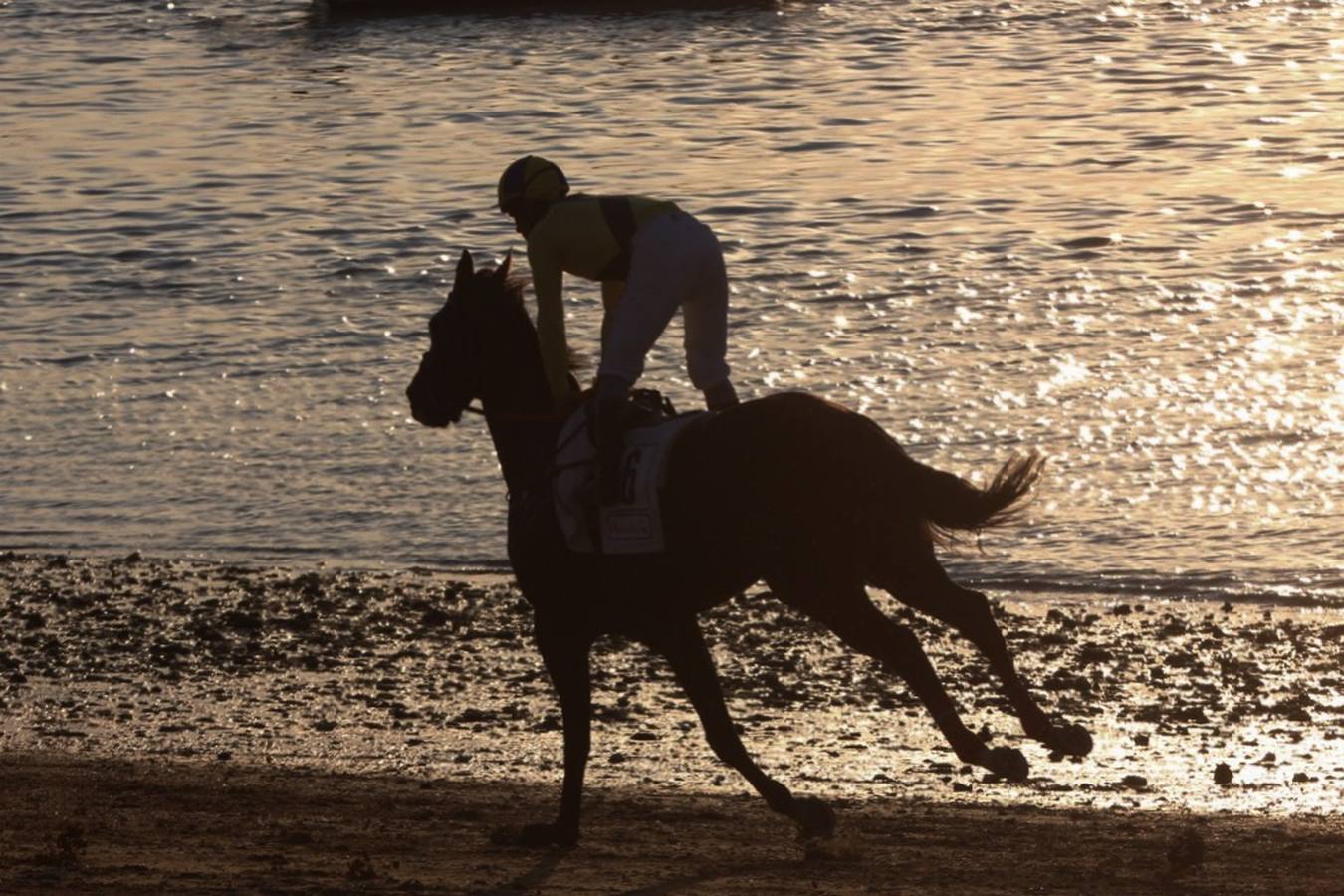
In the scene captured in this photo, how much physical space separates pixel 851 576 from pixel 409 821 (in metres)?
2.10

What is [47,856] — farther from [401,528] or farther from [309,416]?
[309,416]

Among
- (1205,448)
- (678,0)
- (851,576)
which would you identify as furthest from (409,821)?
(678,0)

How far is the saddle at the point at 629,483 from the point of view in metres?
8.75

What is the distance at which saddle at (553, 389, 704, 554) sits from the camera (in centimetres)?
875

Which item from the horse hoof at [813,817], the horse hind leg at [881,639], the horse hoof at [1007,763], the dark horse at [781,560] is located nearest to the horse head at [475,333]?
the dark horse at [781,560]

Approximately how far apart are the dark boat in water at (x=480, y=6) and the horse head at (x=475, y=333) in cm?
3567

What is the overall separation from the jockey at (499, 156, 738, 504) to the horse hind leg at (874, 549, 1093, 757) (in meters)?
1.08

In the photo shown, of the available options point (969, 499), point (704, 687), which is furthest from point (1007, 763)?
point (704, 687)

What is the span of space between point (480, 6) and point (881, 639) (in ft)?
124

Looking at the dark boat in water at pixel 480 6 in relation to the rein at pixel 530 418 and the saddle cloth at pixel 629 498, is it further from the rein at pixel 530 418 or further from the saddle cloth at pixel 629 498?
the saddle cloth at pixel 629 498

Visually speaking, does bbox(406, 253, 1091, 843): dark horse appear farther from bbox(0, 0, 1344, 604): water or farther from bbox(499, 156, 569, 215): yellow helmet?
bbox(0, 0, 1344, 604): water

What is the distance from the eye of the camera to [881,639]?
340 inches

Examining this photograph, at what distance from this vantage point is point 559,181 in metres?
9.36

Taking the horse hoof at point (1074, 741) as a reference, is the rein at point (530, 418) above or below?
above
